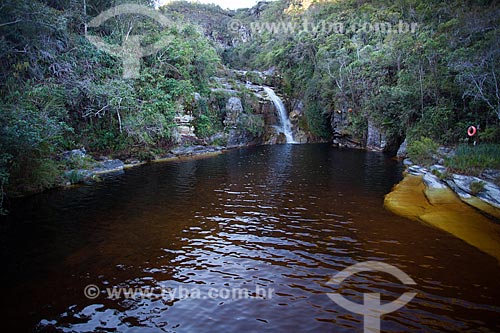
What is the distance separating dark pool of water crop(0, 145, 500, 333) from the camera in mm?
5305

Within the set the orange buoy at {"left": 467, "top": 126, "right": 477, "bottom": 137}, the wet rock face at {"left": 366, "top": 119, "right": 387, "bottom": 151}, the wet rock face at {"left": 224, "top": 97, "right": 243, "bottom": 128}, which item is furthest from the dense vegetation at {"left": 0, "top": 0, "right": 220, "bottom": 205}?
the orange buoy at {"left": 467, "top": 126, "right": 477, "bottom": 137}

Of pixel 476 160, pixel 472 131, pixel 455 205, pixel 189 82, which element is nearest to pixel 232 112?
pixel 189 82

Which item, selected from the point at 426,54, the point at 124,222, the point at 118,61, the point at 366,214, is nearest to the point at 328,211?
the point at 366,214

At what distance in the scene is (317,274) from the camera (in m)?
6.78

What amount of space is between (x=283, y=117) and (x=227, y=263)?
113 feet

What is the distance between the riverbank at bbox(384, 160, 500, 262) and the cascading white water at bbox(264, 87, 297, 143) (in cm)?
2405

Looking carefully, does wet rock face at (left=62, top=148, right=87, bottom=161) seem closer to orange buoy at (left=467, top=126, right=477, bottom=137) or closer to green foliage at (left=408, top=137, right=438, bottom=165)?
green foliage at (left=408, top=137, right=438, bottom=165)

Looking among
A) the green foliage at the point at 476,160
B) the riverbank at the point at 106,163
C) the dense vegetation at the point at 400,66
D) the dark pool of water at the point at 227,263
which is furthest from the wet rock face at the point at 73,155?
the dense vegetation at the point at 400,66

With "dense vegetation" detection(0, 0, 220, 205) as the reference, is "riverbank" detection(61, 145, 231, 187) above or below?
below

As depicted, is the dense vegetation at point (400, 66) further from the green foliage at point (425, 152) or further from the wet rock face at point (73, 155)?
the wet rock face at point (73, 155)

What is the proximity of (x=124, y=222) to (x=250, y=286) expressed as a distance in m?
5.59

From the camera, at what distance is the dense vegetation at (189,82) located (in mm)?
14430

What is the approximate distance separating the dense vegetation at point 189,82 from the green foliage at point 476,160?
228 cm

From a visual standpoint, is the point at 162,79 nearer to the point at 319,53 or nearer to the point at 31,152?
the point at 31,152
